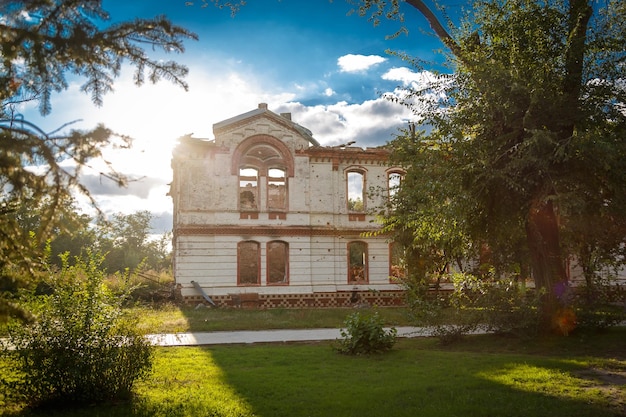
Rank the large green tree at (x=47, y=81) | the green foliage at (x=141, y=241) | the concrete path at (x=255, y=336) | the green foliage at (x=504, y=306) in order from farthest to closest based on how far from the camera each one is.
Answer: the green foliage at (x=141, y=241)
the concrete path at (x=255, y=336)
the green foliage at (x=504, y=306)
the large green tree at (x=47, y=81)


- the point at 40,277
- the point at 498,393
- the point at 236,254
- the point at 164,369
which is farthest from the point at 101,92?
the point at 236,254

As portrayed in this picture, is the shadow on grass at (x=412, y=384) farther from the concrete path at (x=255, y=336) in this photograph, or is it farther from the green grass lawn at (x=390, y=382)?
the concrete path at (x=255, y=336)

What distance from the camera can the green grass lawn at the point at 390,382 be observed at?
6434 millimetres

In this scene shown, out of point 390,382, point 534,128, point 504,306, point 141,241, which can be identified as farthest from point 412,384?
point 141,241

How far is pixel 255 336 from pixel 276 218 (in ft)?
36.0

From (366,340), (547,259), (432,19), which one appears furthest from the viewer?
(432,19)

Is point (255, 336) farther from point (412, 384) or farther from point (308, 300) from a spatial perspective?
point (308, 300)

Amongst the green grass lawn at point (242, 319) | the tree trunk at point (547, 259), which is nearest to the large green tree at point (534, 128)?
the tree trunk at point (547, 259)

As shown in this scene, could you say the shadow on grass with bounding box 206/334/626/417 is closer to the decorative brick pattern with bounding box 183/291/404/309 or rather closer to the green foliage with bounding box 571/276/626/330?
the green foliage with bounding box 571/276/626/330

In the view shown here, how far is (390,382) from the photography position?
7.93 metres

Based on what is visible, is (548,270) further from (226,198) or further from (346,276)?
(226,198)

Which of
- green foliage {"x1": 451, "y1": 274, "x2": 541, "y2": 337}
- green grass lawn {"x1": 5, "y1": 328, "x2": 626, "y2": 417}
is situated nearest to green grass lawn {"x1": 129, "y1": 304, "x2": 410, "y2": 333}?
green foliage {"x1": 451, "y1": 274, "x2": 541, "y2": 337}

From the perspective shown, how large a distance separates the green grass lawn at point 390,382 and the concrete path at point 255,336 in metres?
1.25

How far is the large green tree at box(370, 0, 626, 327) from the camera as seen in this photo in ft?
35.6
